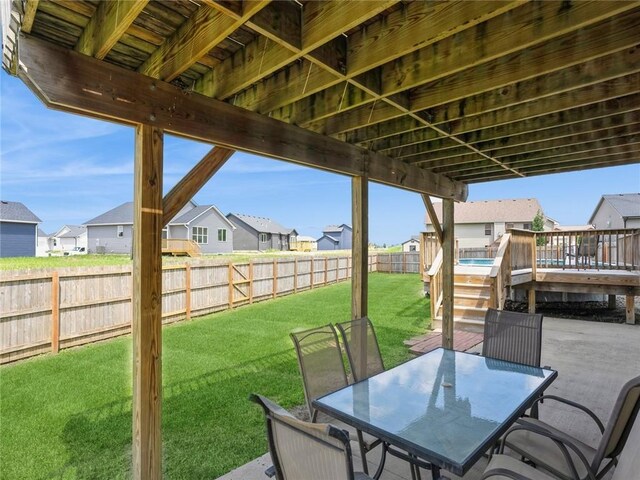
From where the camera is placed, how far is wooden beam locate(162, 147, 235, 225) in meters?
2.22

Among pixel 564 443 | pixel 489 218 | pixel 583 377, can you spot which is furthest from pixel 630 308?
pixel 489 218

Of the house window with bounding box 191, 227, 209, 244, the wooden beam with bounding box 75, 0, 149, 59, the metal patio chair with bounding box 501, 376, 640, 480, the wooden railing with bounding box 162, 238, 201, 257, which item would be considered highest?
the wooden beam with bounding box 75, 0, 149, 59

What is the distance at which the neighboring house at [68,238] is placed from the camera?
79.3 ft

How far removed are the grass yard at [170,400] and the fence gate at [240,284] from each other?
159cm

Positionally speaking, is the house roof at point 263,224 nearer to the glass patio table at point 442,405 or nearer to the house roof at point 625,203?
the house roof at point 625,203

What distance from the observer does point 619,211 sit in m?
18.0

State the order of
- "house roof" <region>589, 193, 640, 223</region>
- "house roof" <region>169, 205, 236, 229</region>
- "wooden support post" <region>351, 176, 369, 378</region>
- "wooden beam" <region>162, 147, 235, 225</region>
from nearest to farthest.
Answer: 1. "wooden beam" <region>162, 147, 235, 225</region>
2. "wooden support post" <region>351, 176, 369, 378</region>
3. "house roof" <region>589, 193, 640, 223</region>
4. "house roof" <region>169, 205, 236, 229</region>

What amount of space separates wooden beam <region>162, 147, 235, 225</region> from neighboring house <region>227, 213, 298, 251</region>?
25.4m

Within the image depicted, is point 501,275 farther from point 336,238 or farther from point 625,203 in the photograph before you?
point 336,238

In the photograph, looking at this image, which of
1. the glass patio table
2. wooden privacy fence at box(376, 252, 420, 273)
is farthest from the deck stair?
wooden privacy fence at box(376, 252, 420, 273)

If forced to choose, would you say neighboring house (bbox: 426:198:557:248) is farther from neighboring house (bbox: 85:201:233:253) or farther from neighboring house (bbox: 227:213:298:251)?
neighboring house (bbox: 85:201:233:253)

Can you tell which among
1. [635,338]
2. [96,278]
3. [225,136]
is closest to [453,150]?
[225,136]

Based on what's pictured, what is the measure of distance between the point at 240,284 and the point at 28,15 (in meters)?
7.94

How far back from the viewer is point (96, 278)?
601cm
